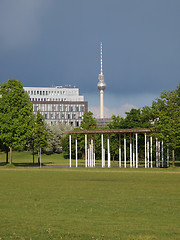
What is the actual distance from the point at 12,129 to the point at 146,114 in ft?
97.5

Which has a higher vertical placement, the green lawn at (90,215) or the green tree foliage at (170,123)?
the green tree foliage at (170,123)

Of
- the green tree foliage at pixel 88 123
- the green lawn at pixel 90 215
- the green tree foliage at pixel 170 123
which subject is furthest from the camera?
the green tree foliage at pixel 88 123

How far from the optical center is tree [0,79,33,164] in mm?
82562

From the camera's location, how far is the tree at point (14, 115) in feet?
271

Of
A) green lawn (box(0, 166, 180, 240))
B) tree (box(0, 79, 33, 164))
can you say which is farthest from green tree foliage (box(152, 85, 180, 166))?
green lawn (box(0, 166, 180, 240))

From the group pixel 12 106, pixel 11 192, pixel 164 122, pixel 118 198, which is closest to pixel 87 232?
pixel 118 198

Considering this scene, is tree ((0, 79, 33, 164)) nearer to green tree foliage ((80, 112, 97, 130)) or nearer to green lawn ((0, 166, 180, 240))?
green tree foliage ((80, 112, 97, 130))

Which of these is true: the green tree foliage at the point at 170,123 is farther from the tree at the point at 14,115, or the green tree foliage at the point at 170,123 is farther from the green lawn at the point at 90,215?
the green lawn at the point at 90,215

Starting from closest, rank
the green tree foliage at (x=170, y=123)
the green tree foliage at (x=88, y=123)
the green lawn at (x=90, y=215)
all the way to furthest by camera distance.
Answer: the green lawn at (x=90, y=215) < the green tree foliage at (x=170, y=123) < the green tree foliage at (x=88, y=123)

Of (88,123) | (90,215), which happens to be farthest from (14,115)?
(90,215)

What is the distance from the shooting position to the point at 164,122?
7800 centimetres

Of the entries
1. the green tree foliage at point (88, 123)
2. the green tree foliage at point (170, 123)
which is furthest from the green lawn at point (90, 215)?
the green tree foliage at point (88, 123)

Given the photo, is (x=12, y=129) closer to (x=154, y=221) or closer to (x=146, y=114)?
(x=146, y=114)

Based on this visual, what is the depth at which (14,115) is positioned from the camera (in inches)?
Result: 3302
